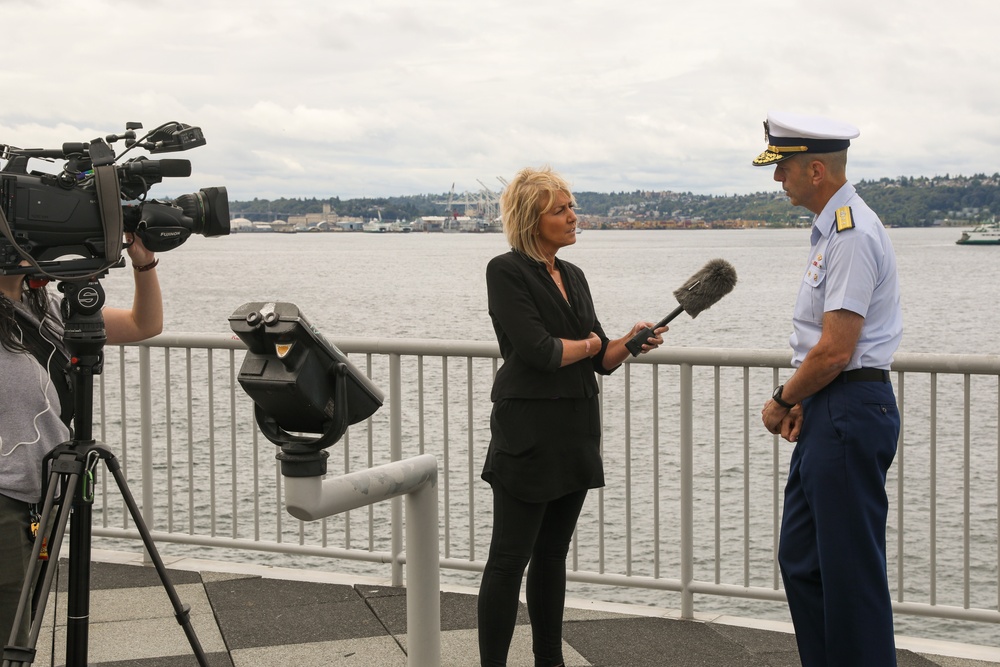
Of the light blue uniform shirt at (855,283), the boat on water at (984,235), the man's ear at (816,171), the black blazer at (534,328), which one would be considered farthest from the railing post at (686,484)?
the boat on water at (984,235)

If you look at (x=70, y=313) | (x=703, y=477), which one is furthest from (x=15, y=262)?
(x=703, y=477)

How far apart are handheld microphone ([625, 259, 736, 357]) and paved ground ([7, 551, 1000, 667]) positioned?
4.66 ft

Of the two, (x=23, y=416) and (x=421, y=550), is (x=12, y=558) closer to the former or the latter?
(x=23, y=416)

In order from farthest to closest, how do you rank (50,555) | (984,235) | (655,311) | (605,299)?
1. (984,235)
2. (605,299)
3. (655,311)
4. (50,555)

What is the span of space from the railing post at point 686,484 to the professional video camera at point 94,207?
2506mm

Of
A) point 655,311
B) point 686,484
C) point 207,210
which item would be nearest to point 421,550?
point 207,210

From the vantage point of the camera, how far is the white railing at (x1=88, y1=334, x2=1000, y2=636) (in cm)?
511

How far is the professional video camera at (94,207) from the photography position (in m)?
2.95

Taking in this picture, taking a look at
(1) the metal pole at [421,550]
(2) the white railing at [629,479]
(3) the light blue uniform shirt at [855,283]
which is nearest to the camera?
(1) the metal pole at [421,550]

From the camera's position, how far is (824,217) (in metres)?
3.66

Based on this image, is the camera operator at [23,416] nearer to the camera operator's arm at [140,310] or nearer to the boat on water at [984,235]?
the camera operator's arm at [140,310]

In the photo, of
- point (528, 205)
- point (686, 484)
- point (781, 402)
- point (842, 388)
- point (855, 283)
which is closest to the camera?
point (855, 283)

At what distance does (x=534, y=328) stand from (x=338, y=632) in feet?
6.10

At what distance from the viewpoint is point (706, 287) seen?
4.06 m
